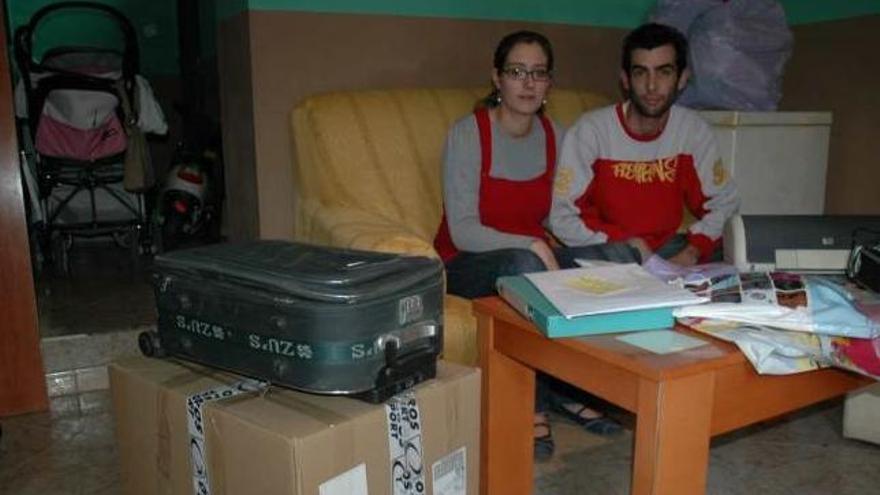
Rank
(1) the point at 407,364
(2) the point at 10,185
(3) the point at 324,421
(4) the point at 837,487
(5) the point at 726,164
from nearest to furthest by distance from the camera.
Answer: (3) the point at 324,421 < (1) the point at 407,364 < (4) the point at 837,487 < (2) the point at 10,185 < (5) the point at 726,164

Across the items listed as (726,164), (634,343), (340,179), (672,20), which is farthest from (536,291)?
(672,20)

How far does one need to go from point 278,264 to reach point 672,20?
1.81 m

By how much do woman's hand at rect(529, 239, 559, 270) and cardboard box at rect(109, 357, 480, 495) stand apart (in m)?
0.57

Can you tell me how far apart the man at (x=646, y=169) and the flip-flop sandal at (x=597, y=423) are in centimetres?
44

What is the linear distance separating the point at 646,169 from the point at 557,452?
2.48 feet

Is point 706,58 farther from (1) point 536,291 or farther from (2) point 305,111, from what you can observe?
(1) point 536,291

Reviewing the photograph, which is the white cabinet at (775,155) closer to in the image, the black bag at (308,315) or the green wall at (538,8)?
the green wall at (538,8)

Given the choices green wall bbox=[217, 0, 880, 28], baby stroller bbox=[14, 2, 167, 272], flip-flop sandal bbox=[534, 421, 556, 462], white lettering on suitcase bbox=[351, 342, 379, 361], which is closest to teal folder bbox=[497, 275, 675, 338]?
white lettering on suitcase bbox=[351, 342, 379, 361]

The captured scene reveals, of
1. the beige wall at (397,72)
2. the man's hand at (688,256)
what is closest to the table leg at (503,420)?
the man's hand at (688,256)

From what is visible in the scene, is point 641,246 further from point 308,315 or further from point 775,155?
point 308,315

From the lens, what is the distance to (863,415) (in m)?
1.71

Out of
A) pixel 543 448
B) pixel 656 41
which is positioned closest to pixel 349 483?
pixel 543 448

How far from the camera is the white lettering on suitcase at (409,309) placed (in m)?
1.07

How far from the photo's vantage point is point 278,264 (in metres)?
1.09
